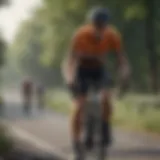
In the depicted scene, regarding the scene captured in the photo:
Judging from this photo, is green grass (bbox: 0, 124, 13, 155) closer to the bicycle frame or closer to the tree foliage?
the tree foliage

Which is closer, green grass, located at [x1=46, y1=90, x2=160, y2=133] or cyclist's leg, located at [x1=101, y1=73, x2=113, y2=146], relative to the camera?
cyclist's leg, located at [x1=101, y1=73, x2=113, y2=146]

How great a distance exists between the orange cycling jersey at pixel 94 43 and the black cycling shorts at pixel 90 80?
10cm

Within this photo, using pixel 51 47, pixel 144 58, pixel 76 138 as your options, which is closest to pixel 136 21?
pixel 144 58

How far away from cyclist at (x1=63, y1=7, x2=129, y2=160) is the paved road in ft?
1.00

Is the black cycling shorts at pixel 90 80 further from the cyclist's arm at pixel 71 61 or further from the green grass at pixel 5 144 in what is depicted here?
the green grass at pixel 5 144

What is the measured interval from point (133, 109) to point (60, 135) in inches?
24.8

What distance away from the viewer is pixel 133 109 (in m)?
4.75

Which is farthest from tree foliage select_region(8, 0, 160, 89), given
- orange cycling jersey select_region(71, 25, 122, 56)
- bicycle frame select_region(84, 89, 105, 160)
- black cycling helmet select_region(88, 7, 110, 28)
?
bicycle frame select_region(84, 89, 105, 160)

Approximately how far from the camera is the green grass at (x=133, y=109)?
4266mm

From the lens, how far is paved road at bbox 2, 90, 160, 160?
4.27 m

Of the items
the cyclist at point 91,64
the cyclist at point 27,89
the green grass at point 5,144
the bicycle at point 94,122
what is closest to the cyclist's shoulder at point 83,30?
the cyclist at point 91,64

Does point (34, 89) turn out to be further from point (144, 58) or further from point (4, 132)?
point (144, 58)

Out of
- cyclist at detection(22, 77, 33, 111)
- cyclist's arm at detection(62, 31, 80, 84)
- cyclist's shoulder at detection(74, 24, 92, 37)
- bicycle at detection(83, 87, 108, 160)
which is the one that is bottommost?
bicycle at detection(83, 87, 108, 160)

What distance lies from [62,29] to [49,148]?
0.77 meters
